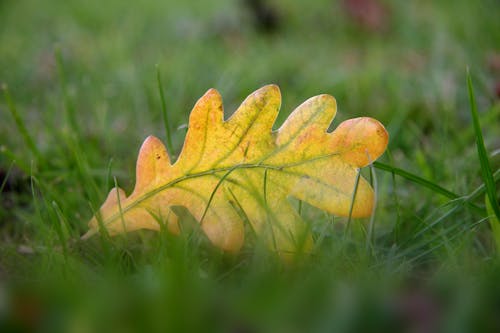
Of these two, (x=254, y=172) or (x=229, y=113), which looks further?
(x=229, y=113)

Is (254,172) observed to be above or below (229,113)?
above

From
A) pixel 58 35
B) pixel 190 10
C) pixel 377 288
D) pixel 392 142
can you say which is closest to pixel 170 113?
pixel 392 142

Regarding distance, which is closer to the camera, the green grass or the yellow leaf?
the green grass

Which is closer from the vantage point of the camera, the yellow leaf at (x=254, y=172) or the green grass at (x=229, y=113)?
the green grass at (x=229, y=113)
